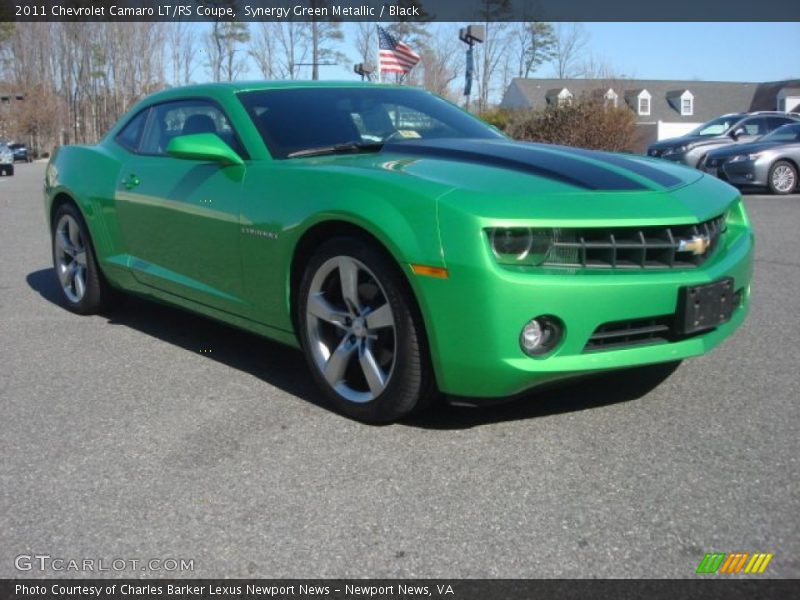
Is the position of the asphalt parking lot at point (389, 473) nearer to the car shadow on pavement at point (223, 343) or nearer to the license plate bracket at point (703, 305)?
the car shadow on pavement at point (223, 343)

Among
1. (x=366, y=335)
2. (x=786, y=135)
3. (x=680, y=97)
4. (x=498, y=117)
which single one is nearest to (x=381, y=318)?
(x=366, y=335)

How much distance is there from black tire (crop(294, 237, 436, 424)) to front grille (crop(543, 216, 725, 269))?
561mm

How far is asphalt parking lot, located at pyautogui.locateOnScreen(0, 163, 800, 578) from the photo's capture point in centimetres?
248

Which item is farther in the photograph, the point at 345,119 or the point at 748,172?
the point at 748,172

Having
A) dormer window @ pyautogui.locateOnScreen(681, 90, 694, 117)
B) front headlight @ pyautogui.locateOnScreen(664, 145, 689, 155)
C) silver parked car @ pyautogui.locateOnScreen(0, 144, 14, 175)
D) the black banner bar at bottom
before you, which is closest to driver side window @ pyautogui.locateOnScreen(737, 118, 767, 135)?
front headlight @ pyautogui.locateOnScreen(664, 145, 689, 155)

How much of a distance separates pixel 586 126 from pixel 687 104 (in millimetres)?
46926

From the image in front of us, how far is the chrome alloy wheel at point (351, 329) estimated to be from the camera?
3408mm

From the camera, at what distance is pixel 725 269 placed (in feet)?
11.2

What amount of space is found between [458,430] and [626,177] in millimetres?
1182

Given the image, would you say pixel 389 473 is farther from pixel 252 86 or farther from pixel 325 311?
pixel 252 86

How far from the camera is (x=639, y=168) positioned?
12.3 ft

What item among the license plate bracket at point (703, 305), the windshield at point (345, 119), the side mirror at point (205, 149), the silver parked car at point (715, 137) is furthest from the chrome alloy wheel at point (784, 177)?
the side mirror at point (205, 149)

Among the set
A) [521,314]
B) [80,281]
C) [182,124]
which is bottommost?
[80,281]

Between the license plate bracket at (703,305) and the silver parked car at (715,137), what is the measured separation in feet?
44.2
